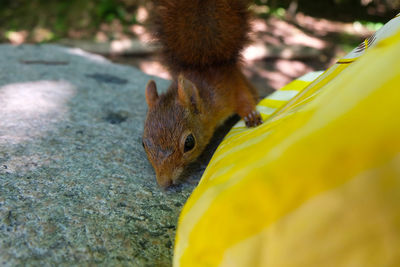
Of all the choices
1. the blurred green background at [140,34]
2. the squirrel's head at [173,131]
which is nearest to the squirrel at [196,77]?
the squirrel's head at [173,131]

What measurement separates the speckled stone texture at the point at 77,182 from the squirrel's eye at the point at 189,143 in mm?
190

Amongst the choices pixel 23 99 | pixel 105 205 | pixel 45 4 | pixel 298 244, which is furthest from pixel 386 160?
pixel 45 4

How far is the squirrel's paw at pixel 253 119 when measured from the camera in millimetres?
1898

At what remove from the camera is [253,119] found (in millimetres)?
1931

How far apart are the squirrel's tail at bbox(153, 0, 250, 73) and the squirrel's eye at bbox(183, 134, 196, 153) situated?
30.9 inches

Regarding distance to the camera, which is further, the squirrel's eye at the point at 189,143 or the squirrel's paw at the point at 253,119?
the squirrel's paw at the point at 253,119

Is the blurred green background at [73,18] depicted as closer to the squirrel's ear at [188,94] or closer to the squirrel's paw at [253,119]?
the squirrel's ear at [188,94]

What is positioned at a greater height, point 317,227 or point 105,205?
point 317,227

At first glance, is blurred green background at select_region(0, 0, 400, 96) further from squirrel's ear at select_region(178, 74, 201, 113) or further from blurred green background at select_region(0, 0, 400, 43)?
squirrel's ear at select_region(178, 74, 201, 113)

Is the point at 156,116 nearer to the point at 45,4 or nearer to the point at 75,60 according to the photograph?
the point at 75,60

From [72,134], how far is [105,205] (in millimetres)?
724

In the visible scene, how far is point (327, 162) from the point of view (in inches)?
28.9

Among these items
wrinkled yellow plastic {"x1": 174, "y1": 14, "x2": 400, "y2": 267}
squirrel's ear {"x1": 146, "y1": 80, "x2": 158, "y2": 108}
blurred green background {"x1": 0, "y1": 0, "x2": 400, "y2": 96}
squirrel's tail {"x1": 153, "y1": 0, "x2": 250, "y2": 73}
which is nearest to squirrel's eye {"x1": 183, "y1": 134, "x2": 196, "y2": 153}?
squirrel's ear {"x1": 146, "y1": 80, "x2": 158, "y2": 108}

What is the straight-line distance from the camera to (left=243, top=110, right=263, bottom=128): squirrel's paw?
1898 mm
